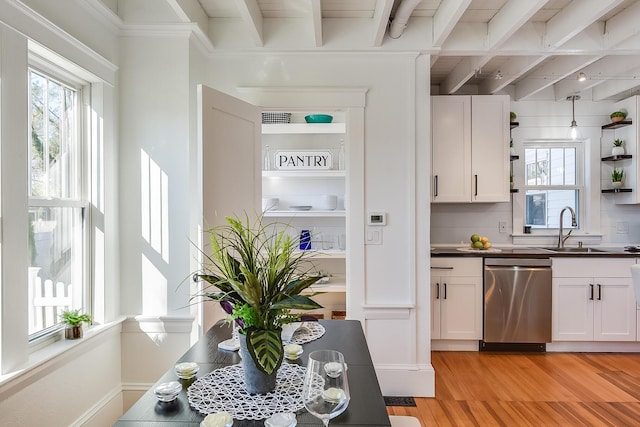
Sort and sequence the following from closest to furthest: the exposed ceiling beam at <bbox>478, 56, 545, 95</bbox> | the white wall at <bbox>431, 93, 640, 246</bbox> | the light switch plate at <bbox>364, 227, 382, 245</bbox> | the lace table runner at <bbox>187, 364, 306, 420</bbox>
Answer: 1. the lace table runner at <bbox>187, 364, 306, 420</bbox>
2. the light switch plate at <bbox>364, 227, 382, 245</bbox>
3. the exposed ceiling beam at <bbox>478, 56, 545, 95</bbox>
4. the white wall at <bbox>431, 93, 640, 246</bbox>

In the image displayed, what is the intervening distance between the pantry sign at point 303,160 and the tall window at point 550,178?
7.52 ft

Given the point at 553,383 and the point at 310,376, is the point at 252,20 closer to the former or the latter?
the point at 310,376

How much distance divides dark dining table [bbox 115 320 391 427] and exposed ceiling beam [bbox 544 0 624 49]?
7.68ft

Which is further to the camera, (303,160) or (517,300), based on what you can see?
(303,160)

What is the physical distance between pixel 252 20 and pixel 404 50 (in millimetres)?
1093

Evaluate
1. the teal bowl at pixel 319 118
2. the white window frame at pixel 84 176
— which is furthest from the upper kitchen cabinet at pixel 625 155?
the white window frame at pixel 84 176

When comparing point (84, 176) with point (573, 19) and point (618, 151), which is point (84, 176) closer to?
point (573, 19)

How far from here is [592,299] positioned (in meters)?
3.53

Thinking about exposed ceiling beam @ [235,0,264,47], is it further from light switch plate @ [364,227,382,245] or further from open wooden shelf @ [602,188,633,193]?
open wooden shelf @ [602,188,633,193]

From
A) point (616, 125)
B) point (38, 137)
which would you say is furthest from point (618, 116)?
point (38, 137)

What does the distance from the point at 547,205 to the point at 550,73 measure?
146 cm

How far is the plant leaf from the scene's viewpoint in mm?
1094

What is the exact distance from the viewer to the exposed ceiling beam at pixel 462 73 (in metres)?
3.20

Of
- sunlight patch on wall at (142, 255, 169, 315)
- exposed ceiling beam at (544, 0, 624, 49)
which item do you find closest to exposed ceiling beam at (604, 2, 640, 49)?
exposed ceiling beam at (544, 0, 624, 49)
